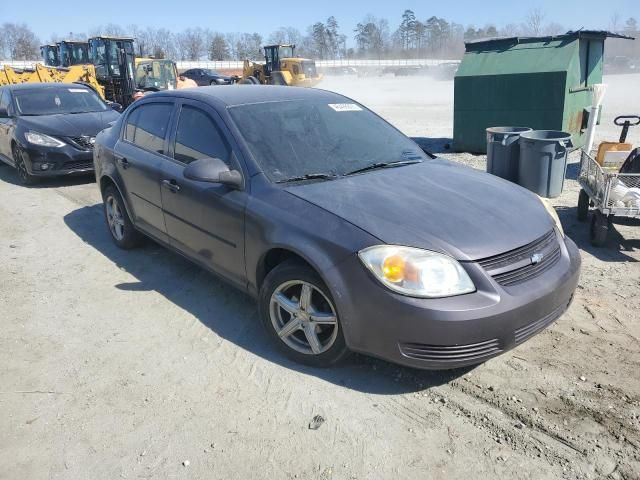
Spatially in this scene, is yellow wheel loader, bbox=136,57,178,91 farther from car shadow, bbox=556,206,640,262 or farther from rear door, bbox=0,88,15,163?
car shadow, bbox=556,206,640,262

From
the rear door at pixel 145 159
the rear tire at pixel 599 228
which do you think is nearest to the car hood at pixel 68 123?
the rear door at pixel 145 159

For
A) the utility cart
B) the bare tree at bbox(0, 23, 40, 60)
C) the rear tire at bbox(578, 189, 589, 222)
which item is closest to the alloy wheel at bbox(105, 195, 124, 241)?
the utility cart

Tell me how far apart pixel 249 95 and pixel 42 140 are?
5723mm

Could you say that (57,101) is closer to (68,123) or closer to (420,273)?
(68,123)

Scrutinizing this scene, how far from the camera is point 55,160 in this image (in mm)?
8227

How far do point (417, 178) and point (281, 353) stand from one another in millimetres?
1479

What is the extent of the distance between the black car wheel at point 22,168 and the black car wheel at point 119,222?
391 cm

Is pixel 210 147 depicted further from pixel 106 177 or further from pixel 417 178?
pixel 106 177

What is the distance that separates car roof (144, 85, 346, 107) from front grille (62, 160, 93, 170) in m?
4.58

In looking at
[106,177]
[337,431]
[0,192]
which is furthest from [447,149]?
[337,431]

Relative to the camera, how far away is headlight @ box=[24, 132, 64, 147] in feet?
27.0

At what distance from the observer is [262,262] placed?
131 inches

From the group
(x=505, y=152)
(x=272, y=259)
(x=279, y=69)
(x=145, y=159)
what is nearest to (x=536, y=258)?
(x=272, y=259)

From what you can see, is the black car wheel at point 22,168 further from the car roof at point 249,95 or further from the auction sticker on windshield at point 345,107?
the auction sticker on windshield at point 345,107
